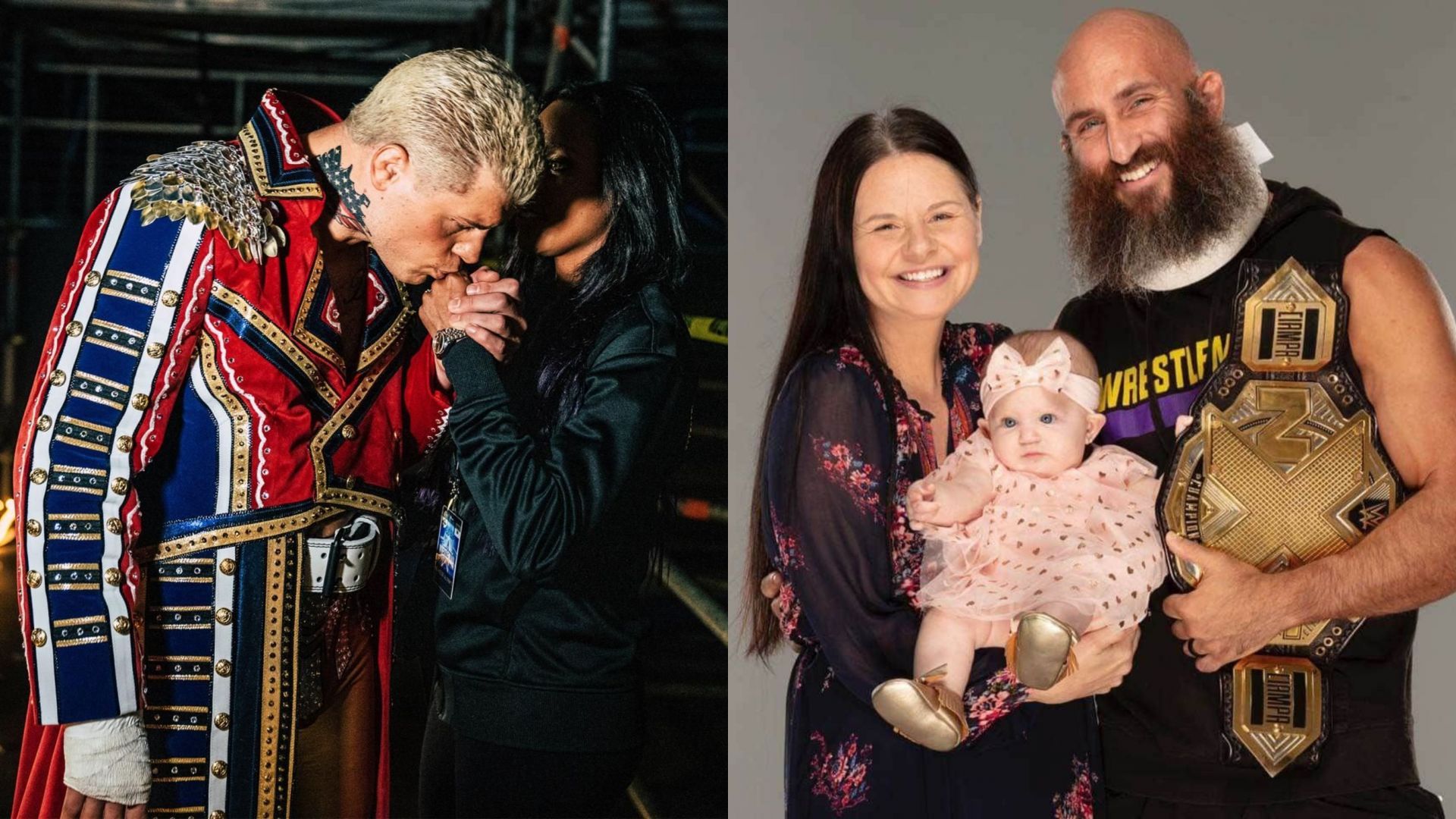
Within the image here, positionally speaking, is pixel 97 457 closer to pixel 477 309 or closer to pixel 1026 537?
pixel 477 309

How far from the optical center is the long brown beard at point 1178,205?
2855 millimetres

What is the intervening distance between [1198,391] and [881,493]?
674mm

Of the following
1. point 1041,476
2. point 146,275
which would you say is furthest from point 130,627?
point 1041,476

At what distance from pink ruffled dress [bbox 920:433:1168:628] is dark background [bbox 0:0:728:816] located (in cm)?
73

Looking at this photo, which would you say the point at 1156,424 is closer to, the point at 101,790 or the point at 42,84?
the point at 101,790

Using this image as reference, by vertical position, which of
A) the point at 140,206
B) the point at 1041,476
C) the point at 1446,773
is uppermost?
the point at 140,206

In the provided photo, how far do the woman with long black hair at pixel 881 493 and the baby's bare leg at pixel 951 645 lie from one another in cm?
3

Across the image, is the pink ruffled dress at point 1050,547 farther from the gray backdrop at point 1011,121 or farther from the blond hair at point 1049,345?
the gray backdrop at point 1011,121

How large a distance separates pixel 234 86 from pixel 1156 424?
80.1 inches

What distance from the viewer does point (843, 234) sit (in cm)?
284

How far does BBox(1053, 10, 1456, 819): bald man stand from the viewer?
104 inches

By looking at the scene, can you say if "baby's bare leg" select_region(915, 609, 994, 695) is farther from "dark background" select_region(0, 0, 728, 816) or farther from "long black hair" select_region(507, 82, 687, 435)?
"long black hair" select_region(507, 82, 687, 435)

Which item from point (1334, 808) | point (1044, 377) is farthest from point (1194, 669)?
point (1044, 377)

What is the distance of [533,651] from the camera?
296cm
